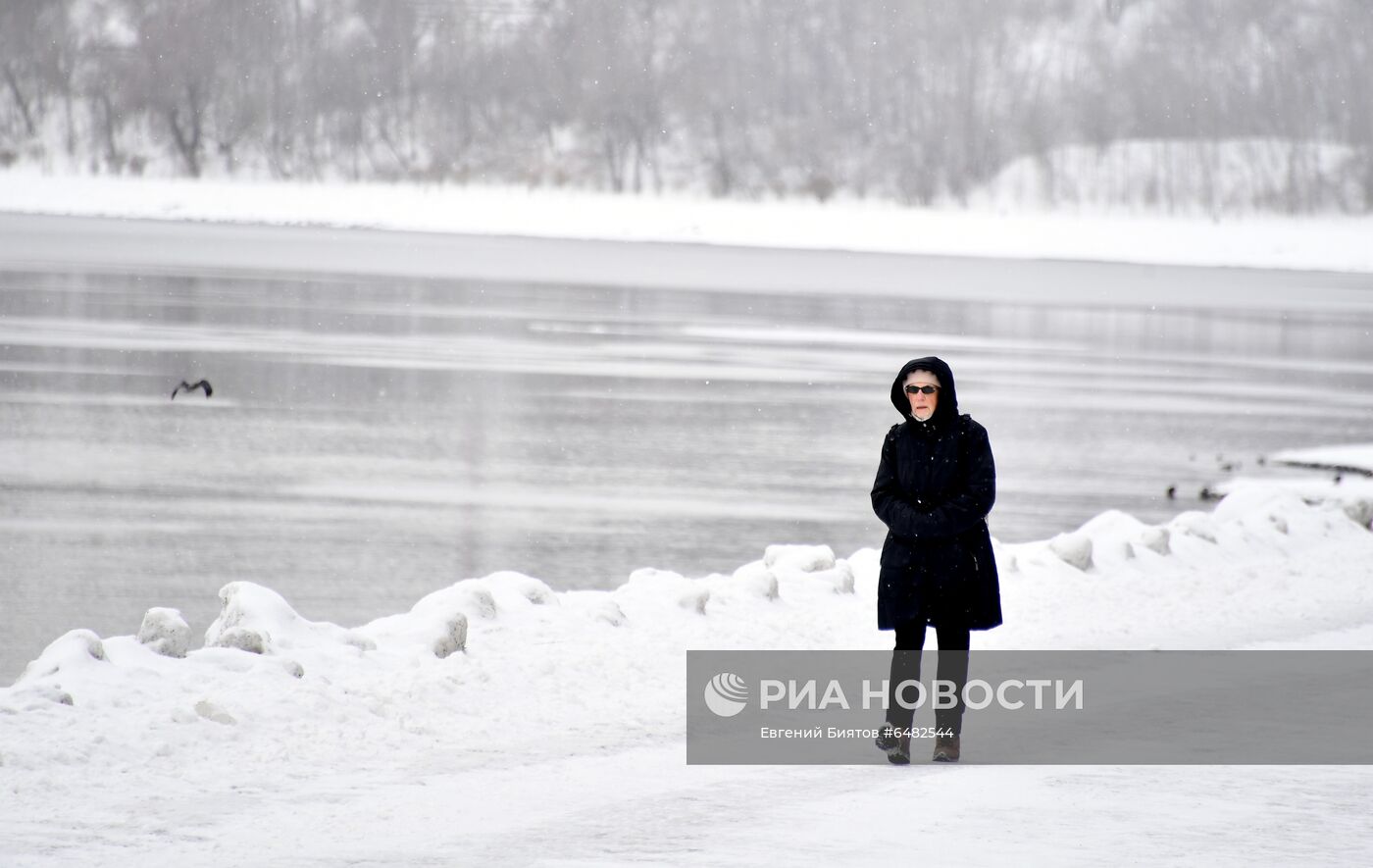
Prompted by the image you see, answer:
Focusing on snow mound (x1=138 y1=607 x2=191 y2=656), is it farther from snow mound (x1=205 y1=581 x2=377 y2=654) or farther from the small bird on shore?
the small bird on shore

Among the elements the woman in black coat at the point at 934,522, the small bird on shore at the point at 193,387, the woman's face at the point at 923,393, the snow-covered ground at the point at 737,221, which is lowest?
the woman in black coat at the point at 934,522

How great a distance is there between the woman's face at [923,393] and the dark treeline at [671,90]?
255 feet

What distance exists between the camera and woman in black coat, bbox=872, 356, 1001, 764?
6.41 m

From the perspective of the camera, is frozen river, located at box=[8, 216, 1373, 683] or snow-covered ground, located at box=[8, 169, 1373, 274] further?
snow-covered ground, located at box=[8, 169, 1373, 274]

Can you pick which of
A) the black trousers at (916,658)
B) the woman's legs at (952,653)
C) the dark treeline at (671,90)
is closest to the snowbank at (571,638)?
the black trousers at (916,658)

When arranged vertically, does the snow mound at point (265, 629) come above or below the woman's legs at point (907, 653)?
below

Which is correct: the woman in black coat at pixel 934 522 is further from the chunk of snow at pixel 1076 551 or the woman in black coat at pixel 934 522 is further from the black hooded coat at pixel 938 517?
the chunk of snow at pixel 1076 551

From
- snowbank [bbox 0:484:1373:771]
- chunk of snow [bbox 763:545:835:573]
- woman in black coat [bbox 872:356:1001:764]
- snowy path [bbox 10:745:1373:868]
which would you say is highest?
woman in black coat [bbox 872:356:1001:764]

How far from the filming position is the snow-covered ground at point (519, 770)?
18.6 ft

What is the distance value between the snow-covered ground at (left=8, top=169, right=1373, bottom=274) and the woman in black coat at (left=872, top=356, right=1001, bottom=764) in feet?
211

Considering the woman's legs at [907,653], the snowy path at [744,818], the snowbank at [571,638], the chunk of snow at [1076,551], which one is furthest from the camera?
the chunk of snow at [1076,551]

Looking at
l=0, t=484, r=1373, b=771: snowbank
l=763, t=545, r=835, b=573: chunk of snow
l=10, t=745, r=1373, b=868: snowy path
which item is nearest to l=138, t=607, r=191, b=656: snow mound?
l=0, t=484, r=1373, b=771: snowbank

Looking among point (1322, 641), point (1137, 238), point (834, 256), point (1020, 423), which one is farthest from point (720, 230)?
point (1322, 641)

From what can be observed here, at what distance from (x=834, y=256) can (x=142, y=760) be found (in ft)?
201
